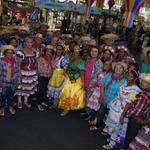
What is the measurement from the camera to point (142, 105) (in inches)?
201

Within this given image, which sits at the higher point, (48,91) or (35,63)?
(35,63)

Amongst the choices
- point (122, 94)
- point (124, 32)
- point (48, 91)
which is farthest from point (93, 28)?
point (122, 94)

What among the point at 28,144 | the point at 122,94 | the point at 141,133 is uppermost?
the point at 122,94

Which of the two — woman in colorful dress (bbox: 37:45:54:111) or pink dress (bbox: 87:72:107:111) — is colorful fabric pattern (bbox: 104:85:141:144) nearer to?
pink dress (bbox: 87:72:107:111)

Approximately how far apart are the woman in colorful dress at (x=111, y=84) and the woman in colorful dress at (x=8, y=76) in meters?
1.79

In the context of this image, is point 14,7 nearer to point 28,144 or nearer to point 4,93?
point 4,93

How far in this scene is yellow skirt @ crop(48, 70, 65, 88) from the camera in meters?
7.31

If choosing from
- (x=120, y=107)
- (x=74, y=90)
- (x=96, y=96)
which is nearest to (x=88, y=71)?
(x=74, y=90)

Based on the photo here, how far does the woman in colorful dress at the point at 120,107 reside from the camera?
5.57 m

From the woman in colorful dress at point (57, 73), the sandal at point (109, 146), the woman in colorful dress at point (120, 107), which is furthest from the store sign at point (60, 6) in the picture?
the sandal at point (109, 146)

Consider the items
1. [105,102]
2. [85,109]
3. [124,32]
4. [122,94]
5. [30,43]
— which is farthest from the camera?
[124,32]

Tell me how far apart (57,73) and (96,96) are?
109 centimetres

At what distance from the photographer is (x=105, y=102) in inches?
251

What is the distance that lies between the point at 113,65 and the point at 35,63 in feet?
5.70
